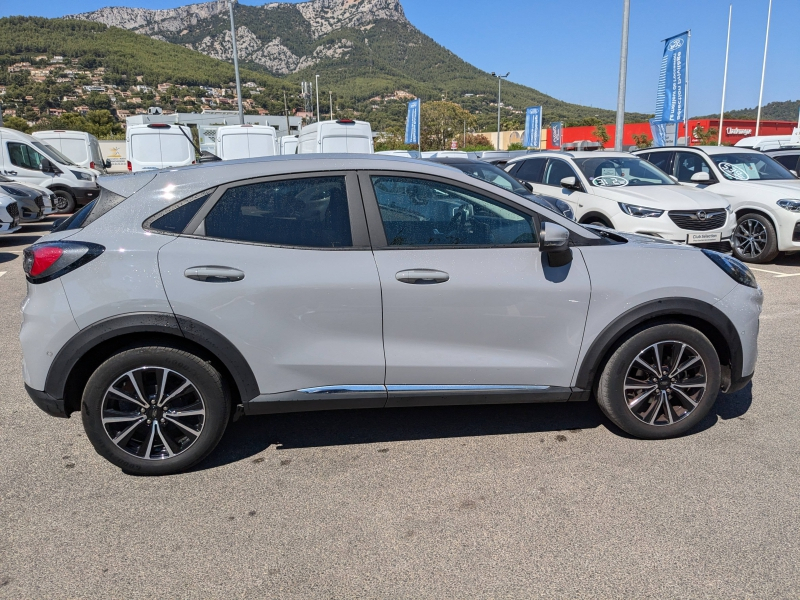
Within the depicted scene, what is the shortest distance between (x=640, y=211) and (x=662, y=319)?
5071 mm

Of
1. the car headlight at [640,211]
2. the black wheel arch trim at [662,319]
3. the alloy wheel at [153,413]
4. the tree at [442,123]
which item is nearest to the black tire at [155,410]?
the alloy wheel at [153,413]

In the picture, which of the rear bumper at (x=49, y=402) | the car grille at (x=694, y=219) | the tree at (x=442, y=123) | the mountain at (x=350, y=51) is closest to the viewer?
the rear bumper at (x=49, y=402)

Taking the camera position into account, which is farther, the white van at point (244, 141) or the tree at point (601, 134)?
the tree at point (601, 134)

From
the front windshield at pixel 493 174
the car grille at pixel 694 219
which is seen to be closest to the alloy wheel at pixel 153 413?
the front windshield at pixel 493 174

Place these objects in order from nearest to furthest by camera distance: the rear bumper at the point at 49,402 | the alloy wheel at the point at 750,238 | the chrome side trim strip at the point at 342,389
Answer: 1. the rear bumper at the point at 49,402
2. the chrome side trim strip at the point at 342,389
3. the alloy wheel at the point at 750,238

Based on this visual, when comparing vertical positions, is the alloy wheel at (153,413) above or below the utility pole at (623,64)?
below

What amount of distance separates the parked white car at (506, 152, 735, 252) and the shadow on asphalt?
4265 mm

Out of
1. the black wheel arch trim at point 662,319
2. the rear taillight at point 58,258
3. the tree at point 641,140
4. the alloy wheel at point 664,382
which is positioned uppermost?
the tree at point 641,140

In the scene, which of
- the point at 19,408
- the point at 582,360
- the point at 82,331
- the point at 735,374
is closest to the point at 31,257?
the point at 82,331

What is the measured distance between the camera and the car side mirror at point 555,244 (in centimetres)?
314

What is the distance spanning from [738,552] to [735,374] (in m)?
1.30

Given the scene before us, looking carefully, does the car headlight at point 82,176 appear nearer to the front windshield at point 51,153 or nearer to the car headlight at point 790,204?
the front windshield at point 51,153

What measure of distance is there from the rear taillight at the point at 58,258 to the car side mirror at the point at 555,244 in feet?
7.48

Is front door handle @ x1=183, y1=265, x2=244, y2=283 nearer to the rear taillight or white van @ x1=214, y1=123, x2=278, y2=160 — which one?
the rear taillight
